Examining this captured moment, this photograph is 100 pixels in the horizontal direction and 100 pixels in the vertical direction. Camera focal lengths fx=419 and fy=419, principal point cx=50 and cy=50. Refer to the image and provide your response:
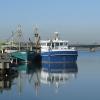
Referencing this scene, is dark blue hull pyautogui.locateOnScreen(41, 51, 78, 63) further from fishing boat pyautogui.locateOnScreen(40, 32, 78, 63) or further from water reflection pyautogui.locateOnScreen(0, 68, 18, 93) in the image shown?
water reflection pyautogui.locateOnScreen(0, 68, 18, 93)

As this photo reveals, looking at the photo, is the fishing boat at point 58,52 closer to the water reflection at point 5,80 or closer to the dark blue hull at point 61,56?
the dark blue hull at point 61,56

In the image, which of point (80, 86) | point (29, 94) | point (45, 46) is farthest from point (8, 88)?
point (45, 46)

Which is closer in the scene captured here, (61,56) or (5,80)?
(5,80)

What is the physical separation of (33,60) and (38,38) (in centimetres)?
1291

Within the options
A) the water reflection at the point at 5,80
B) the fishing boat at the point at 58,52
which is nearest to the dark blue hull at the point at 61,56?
the fishing boat at the point at 58,52

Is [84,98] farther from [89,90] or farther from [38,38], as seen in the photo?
[38,38]

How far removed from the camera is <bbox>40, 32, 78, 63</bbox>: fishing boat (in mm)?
74688

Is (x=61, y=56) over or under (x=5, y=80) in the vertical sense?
over

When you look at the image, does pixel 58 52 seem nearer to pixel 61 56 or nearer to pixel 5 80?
pixel 61 56

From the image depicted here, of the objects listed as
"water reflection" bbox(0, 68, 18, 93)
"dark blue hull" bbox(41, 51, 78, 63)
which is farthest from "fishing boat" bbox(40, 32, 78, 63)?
"water reflection" bbox(0, 68, 18, 93)

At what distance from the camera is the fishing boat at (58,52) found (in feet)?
245

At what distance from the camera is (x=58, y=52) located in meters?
74.6

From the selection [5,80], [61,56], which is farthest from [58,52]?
[5,80]

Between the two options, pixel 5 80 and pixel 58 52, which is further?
pixel 58 52
